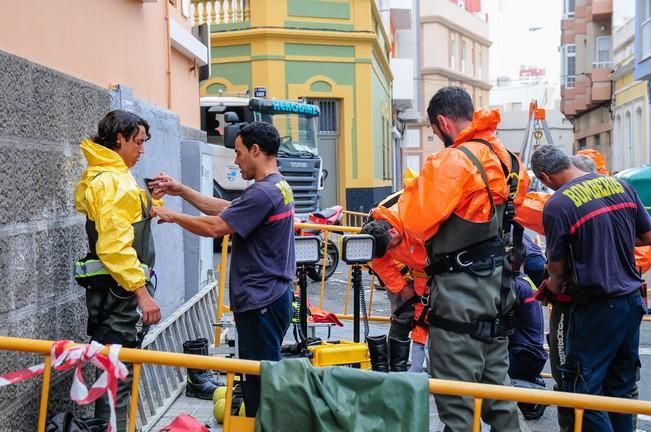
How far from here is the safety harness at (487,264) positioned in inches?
165

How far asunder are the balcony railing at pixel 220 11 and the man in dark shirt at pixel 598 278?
740 inches

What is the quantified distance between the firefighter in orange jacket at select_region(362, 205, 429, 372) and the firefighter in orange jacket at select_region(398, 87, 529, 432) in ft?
4.71

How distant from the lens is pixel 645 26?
22984 mm

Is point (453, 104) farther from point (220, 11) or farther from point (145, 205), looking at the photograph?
point (220, 11)

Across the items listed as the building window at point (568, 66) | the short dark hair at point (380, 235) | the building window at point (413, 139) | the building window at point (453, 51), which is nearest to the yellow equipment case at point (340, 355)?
the short dark hair at point (380, 235)

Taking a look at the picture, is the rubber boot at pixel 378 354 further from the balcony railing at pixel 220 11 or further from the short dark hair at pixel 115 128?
the balcony railing at pixel 220 11

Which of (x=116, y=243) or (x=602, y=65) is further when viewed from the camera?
(x=602, y=65)

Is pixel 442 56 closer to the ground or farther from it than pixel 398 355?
farther from it

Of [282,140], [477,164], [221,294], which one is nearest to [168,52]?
[221,294]

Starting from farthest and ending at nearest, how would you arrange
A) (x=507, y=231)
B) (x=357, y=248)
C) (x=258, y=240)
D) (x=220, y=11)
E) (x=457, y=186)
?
1. (x=220, y=11)
2. (x=357, y=248)
3. (x=258, y=240)
4. (x=507, y=231)
5. (x=457, y=186)

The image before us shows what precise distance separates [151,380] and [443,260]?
8.04 ft

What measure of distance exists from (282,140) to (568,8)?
3539 centimetres

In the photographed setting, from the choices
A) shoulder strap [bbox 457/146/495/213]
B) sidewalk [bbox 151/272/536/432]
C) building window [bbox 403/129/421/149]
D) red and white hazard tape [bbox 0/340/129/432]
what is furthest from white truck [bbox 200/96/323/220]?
building window [bbox 403/129/421/149]

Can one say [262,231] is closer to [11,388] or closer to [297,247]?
[297,247]
